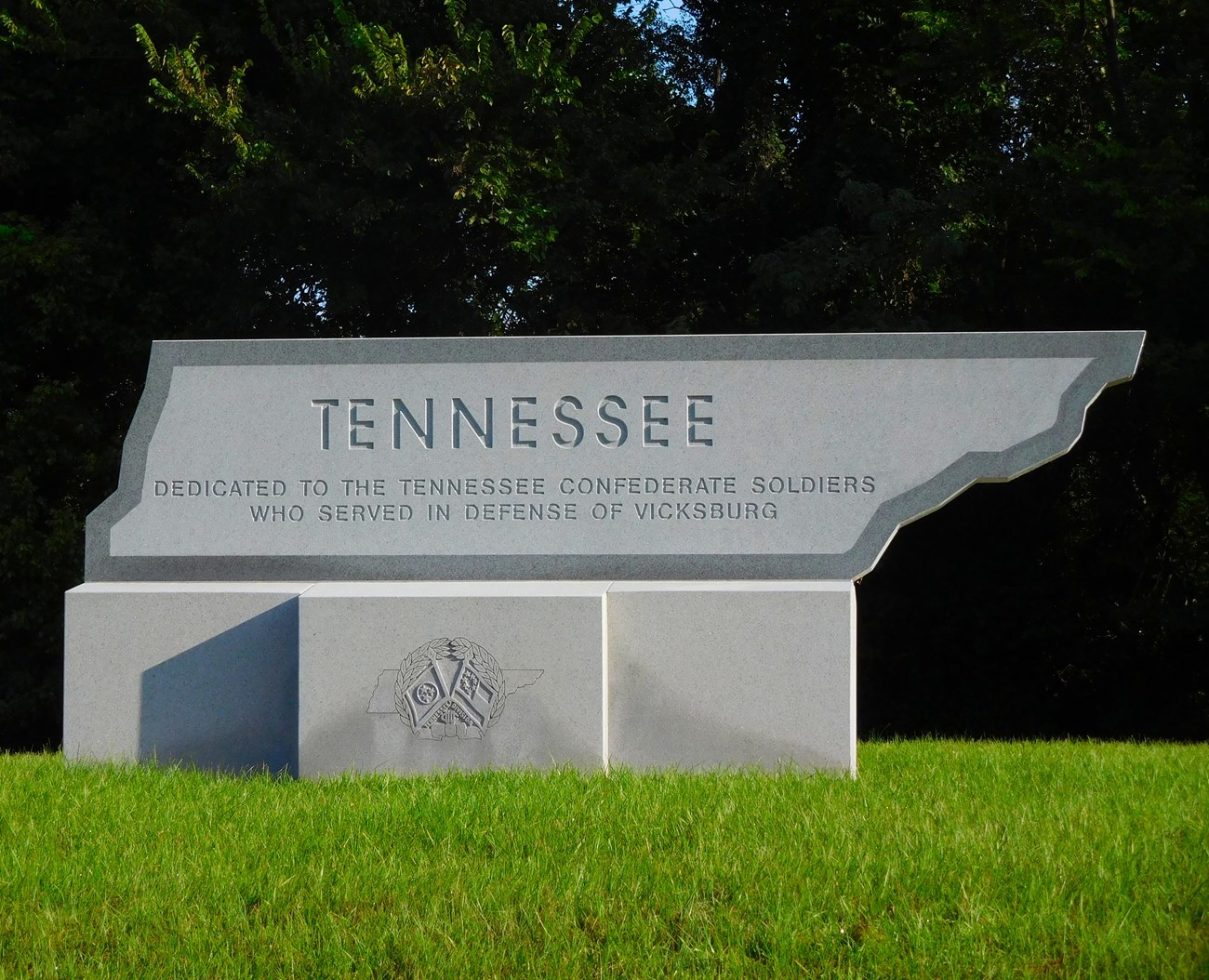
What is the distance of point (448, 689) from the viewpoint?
6477 millimetres

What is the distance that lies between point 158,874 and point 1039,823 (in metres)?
3.25

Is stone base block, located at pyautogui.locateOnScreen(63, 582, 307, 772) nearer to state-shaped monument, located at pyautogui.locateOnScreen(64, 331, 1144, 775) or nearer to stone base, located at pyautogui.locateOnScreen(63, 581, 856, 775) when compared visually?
state-shaped monument, located at pyautogui.locateOnScreen(64, 331, 1144, 775)

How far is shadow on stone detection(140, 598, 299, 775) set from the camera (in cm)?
680

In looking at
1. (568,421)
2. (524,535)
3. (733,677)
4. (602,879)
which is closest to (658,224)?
(568,421)

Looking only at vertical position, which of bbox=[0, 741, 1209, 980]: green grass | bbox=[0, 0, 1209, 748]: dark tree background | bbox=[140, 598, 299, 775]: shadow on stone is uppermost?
bbox=[0, 0, 1209, 748]: dark tree background

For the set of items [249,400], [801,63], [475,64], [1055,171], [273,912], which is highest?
[801,63]

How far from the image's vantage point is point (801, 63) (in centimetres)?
1410

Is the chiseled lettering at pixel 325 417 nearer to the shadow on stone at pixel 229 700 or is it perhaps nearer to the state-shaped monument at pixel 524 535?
the state-shaped monument at pixel 524 535

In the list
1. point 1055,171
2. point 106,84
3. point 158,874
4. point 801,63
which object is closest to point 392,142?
point 106,84

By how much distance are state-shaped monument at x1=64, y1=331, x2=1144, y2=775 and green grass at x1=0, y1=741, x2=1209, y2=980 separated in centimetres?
52

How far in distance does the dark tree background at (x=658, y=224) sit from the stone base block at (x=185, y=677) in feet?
19.6

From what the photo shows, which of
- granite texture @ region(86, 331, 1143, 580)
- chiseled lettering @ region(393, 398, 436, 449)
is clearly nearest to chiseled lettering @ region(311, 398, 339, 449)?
granite texture @ region(86, 331, 1143, 580)

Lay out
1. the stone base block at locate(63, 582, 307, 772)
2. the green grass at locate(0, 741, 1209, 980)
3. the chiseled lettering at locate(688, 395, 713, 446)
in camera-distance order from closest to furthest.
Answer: the green grass at locate(0, 741, 1209, 980), the stone base block at locate(63, 582, 307, 772), the chiseled lettering at locate(688, 395, 713, 446)

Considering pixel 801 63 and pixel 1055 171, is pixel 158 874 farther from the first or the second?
pixel 801 63
